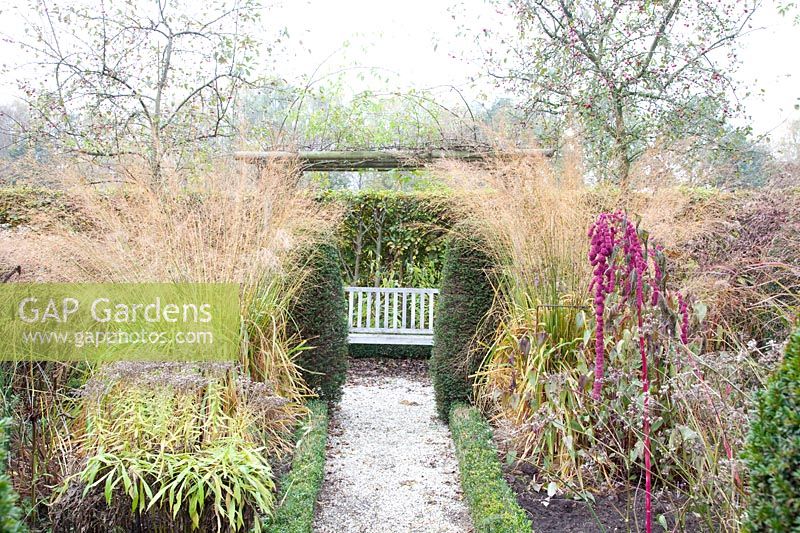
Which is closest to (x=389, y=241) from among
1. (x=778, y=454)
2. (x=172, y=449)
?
(x=172, y=449)

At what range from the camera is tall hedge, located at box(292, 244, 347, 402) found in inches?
164

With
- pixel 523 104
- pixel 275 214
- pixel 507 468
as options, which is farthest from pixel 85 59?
pixel 507 468

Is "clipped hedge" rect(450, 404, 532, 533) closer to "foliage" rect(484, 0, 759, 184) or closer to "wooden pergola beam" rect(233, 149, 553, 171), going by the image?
"wooden pergola beam" rect(233, 149, 553, 171)

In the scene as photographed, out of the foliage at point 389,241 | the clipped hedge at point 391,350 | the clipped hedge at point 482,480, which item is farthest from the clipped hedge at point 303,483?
the foliage at point 389,241

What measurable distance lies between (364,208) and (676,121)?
3.38 metres

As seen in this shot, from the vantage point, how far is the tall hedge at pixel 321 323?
4164mm

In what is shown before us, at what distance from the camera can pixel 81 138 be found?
6.71 metres

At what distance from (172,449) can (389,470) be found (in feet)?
4.91

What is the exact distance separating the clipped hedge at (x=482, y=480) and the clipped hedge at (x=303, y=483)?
71 cm

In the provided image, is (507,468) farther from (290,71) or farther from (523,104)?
(290,71)

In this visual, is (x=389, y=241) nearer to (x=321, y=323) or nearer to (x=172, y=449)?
(x=321, y=323)

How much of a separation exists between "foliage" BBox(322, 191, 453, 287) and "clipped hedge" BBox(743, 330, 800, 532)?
228 inches

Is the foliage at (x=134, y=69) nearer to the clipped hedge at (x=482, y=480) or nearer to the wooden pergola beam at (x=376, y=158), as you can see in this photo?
the wooden pergola beam at (x=376, y=158)

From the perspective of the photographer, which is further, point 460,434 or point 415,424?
point 415,424
